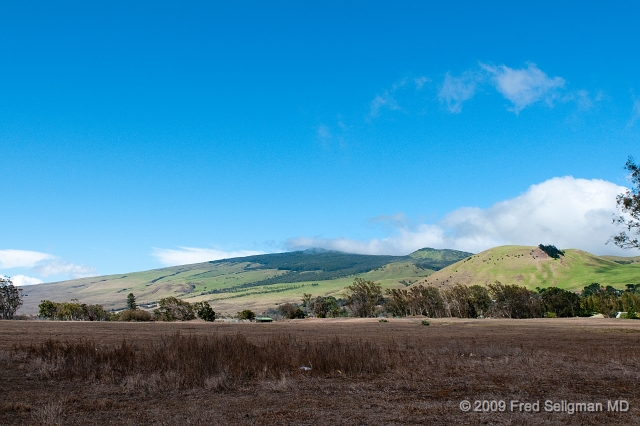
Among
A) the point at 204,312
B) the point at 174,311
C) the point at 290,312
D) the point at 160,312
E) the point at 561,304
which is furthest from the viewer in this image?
the point at 290,312

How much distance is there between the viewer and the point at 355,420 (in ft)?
33.7

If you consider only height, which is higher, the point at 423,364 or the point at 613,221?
the point at 613,221

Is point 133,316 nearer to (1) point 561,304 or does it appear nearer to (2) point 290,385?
(2) point 290,385

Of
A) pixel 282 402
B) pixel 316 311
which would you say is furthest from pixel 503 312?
pixel 282 402

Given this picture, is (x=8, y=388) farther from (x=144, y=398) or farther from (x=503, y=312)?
(x=503, y=312)

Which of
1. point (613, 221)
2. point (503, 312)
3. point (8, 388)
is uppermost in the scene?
point (613, 221)

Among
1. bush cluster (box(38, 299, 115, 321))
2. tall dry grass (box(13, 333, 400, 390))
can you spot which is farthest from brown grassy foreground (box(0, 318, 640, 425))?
bush cluster (box(38, 299, 115, 321))

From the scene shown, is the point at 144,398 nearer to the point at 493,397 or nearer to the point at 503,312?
the point at 493,397

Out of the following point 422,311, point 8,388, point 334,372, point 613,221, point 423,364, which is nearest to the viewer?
point 8,388

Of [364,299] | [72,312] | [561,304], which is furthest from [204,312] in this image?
[561,304]

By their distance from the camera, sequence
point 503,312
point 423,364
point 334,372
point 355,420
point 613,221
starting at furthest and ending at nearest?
1. point 503,312
2. point 613,221
3. point 423,364
4. point 334,372
5. point 355,420

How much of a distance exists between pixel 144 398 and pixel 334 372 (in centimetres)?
663

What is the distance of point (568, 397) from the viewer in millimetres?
12328

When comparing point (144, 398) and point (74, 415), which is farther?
point (144, 398)
